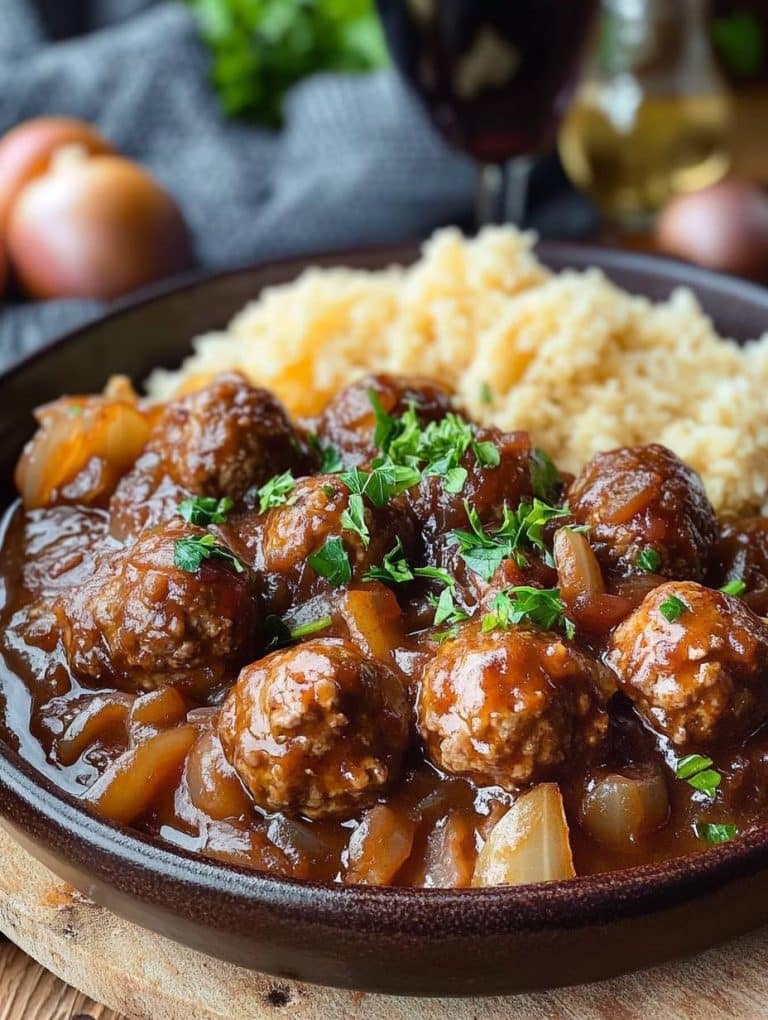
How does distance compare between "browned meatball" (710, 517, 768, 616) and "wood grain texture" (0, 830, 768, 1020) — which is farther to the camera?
"browned meatball" (710, 517, 768, 616)

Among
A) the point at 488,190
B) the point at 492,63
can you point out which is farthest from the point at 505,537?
the point at 488,190

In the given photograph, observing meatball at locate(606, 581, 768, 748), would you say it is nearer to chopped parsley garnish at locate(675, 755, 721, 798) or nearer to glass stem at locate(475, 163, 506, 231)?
chopped parsley garnish at locate(675, 755, 721, 798)

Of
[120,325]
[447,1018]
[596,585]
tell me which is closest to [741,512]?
[596,585]

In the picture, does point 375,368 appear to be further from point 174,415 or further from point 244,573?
point 244,573

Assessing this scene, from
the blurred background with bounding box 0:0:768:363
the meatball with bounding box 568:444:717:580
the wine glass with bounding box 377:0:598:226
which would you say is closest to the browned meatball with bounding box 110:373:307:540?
the meatball with bounding box 568:444:717:580

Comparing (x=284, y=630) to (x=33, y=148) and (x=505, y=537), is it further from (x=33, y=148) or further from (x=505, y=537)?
(x=33, y=148)

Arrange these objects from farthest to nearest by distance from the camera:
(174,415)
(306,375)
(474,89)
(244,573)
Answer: (474,89) → (306,375) → (174,415) → (244,573)

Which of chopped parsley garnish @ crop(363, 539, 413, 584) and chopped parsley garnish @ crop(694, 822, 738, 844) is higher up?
chopped parsley garnish @ crop(363, 539, 413, 584)
